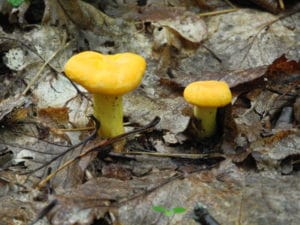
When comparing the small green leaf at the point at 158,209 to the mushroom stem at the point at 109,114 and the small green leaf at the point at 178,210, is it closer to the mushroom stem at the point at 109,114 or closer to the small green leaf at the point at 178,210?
the small green leaf at the point at 178,210

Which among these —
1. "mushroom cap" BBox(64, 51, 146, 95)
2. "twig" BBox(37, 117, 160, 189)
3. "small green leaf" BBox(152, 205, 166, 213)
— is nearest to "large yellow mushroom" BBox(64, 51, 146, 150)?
"mushroom cap" BBox(64, 51, 146, 95)

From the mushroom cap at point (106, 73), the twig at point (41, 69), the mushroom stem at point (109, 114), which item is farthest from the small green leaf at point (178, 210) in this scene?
the twig at point (41, 69)

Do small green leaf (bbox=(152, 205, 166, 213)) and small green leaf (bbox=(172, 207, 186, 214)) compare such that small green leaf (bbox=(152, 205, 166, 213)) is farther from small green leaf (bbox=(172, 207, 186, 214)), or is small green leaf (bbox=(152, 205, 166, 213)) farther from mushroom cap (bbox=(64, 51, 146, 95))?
mushroom cap (bbox=(64, 51, 146, 95))

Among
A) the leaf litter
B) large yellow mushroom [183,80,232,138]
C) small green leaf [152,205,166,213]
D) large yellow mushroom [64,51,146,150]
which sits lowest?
the leaf litter

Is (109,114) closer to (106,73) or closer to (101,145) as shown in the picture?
(101,145)

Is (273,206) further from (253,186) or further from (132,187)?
(132,187)

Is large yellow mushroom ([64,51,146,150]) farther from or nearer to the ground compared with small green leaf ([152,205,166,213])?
farther from the ground
